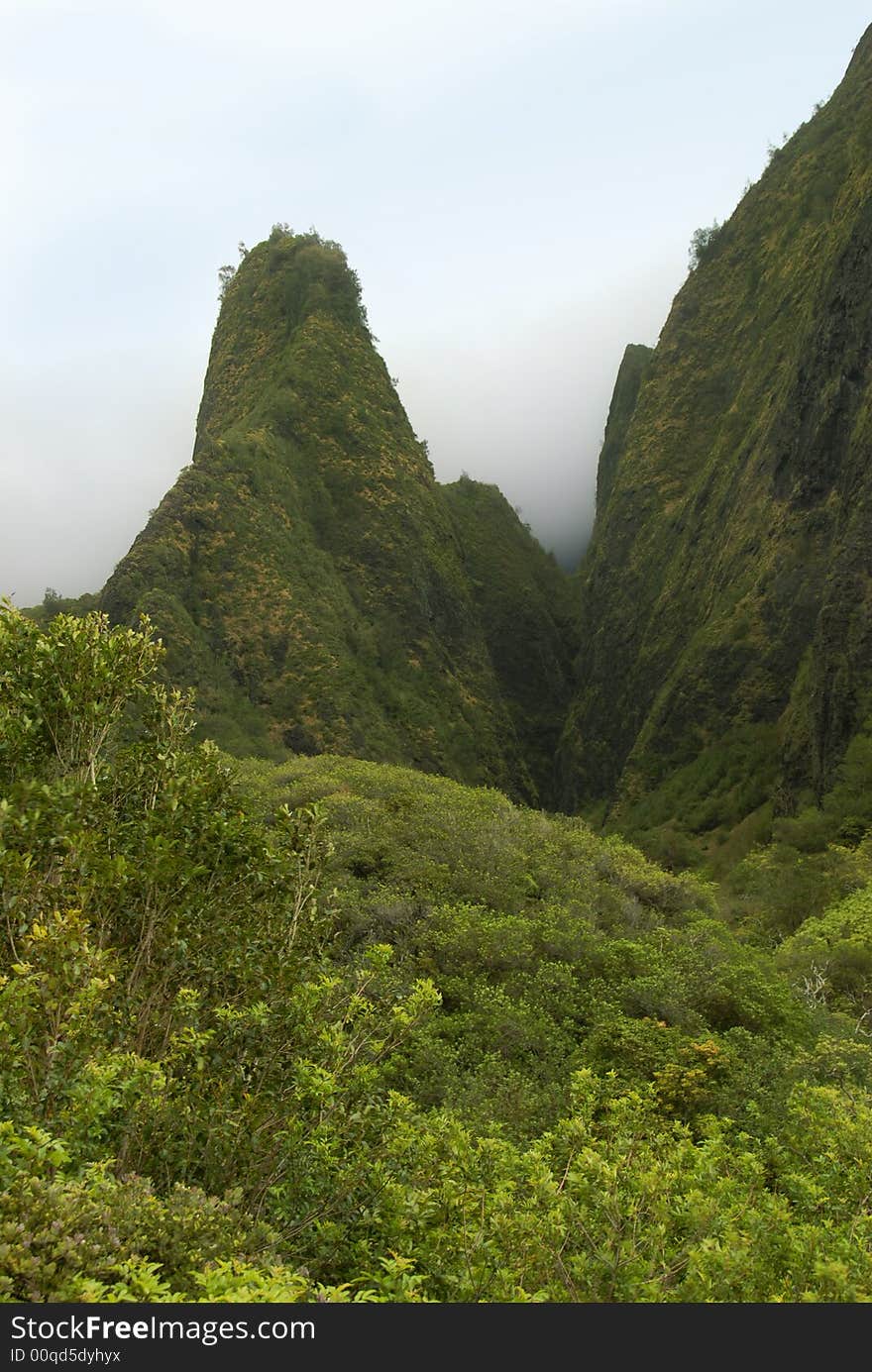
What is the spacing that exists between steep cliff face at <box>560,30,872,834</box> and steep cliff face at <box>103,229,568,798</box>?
1207 centimetres

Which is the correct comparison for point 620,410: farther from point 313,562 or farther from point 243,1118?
point 243,1118

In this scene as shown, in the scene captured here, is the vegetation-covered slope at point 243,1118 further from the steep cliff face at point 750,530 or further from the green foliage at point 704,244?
the green foliage at point 704,244

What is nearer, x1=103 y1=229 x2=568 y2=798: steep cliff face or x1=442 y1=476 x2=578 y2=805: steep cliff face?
x1=103 y1=229 x2=568 y2=798: steep cliff face

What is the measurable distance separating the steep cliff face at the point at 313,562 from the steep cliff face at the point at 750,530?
12070 mm

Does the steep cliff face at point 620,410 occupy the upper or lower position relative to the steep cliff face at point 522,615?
upper

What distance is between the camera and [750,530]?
164 ft

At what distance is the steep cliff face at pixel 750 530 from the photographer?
38906 mm

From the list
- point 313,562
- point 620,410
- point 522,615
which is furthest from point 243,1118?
point 620,410

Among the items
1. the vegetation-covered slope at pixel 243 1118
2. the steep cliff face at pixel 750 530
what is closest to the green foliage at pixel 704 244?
the steep cliff face at pixel 750 530

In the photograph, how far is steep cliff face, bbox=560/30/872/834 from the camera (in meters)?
38.9

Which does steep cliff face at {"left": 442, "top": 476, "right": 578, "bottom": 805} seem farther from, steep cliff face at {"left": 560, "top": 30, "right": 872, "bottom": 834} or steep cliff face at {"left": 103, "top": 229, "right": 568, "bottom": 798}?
steep cliff face at {"left": 103, "top": 229, "right": 568, "bottom": 798}

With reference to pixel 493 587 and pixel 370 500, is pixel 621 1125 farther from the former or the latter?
pixel 493 587

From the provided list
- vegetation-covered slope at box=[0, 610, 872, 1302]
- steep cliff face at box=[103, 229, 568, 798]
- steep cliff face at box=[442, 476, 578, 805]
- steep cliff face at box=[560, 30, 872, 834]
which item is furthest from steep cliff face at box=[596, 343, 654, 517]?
vegetation-covered slope at box=[0, 610, 872, 1302]

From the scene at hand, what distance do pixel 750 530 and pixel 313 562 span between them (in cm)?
2834
